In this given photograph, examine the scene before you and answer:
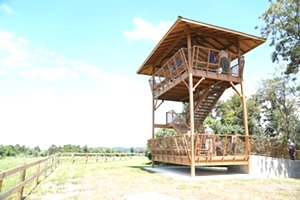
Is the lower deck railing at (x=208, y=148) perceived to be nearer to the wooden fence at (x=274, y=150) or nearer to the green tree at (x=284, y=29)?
the wooden fence at (x=274, y=150)

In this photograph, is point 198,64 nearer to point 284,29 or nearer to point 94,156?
point 284,29

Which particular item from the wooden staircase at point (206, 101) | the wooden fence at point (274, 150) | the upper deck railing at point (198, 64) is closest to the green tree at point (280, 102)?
the wooden fence at point (274, 150)

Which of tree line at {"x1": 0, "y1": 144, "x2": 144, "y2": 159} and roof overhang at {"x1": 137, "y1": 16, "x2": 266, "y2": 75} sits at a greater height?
roof overhang at {"x1": 137, "y1": 16, "x2": 266, "y2": 75}

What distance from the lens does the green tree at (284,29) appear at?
42.0 ft

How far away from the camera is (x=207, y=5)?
1113cm

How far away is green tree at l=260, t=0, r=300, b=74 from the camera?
1280cm

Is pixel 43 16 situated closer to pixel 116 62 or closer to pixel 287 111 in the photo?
pixel 116 62

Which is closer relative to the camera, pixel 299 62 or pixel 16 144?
pixel 299 62

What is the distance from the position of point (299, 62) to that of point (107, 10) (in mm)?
11159

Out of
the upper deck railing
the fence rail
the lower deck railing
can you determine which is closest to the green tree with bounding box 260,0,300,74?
the upper deck railing

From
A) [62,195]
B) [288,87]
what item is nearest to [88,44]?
[62,195]

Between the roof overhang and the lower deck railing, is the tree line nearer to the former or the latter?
the roof overhang

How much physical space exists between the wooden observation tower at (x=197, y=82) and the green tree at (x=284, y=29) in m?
3.09

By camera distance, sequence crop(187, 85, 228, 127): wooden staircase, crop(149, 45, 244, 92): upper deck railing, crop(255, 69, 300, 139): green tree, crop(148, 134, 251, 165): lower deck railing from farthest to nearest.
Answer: crop(255, 69, 300, 139): green tree, crop(187, 85, 228, 127): wooden staircase, crop(149, 45, 244, 92): upper deck railing, crop(148, 134, 251, 165): lower deck railing
